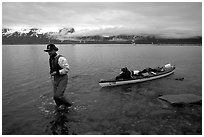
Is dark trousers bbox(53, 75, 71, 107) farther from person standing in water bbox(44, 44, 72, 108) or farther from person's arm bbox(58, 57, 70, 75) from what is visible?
person's arm bbox(58, 57, 70, 75)

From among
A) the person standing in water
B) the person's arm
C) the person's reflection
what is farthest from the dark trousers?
the person's reflection

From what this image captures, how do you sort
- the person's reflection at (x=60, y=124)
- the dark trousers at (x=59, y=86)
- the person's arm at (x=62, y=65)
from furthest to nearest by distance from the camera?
the dark trousers at (x=59, y=86)
the person's arm at (x=62, y=65)
the person's reflection at (x=60, y=124)

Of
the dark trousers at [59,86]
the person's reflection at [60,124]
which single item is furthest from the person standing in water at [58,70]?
the person's reflection at [60,124]

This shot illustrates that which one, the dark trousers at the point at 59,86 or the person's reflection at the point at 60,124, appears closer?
the person's reflection at the point at 60,124

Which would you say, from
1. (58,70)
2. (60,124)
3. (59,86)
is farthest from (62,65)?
(60,124)

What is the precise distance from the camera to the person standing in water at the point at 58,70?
12.2 metres

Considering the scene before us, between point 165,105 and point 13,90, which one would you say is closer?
point 165,105

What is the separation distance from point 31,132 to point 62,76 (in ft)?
12.6

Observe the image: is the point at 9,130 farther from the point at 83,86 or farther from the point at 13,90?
the point at 83,86

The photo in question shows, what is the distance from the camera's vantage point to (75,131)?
10.4 metres

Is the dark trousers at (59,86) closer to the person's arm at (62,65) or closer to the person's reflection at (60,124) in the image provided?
the person's arm at (62,65)

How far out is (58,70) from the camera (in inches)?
485

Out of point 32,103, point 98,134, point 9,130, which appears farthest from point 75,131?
point 32,103

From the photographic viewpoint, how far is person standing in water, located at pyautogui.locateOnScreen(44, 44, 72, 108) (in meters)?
12.2
